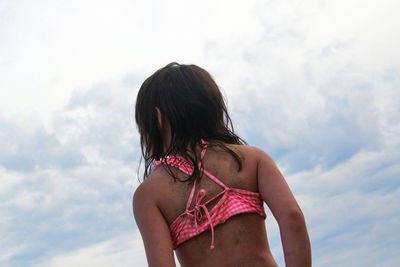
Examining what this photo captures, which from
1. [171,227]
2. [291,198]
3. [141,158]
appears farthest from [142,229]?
[291,198]

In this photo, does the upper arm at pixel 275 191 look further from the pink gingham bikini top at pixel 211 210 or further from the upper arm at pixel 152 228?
the upper arm at pixel 152 228

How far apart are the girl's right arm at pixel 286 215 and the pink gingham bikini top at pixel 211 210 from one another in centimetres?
11

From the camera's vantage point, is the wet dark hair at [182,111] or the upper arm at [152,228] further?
the wet dark hair at [182,111]

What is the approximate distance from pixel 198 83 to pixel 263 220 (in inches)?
44.5

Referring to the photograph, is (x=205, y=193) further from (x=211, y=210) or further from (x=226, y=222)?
A: (x=226, y=222)

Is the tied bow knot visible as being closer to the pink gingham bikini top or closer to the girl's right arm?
the pink gingham bikini top

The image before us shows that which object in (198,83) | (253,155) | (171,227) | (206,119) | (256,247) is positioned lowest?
(256,247)

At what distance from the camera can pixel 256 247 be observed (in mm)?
3719

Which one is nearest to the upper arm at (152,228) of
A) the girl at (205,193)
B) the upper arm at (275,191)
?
the girl at (205,193)

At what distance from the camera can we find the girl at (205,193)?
3.68 meters

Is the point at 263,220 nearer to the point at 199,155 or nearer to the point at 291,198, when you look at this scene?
the point at 291,198

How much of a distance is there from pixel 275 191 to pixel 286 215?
195 mm

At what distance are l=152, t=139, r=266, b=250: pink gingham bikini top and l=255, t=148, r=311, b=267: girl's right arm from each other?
0.36 feet

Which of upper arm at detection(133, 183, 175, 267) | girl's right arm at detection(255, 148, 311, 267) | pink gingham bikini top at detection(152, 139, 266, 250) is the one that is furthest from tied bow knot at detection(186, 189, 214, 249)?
girl's right arm at detection(255, 148, 311, 267)
